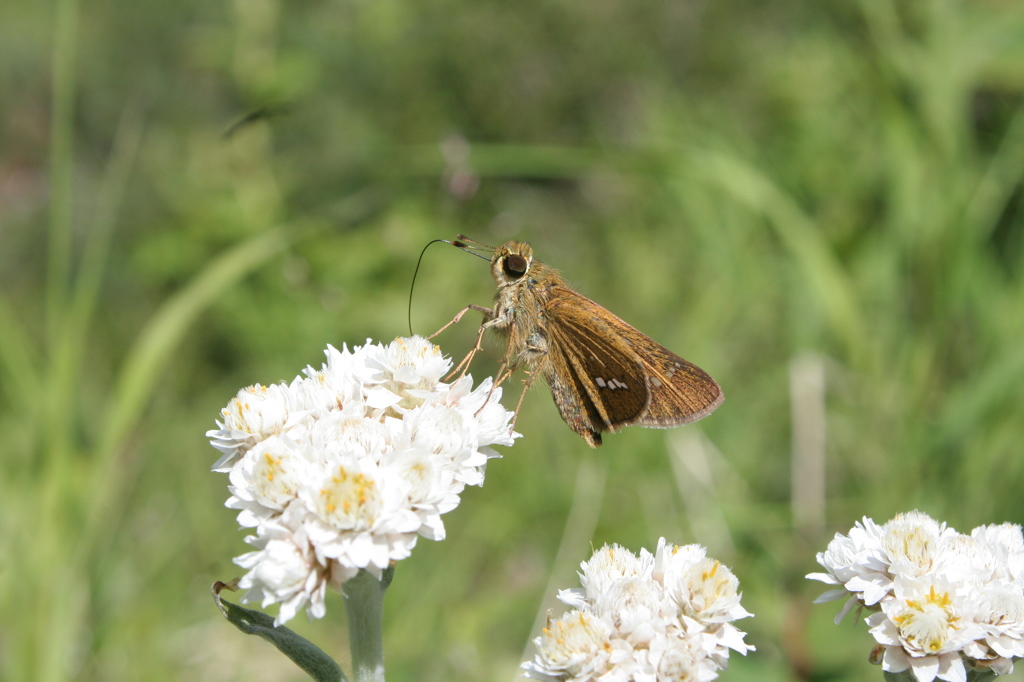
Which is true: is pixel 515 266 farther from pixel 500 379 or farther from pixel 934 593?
pixel 934 593

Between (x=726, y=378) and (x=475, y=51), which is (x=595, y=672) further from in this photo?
(x=475, y=51)

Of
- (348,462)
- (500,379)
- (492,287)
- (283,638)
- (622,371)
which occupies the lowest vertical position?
(283,638)

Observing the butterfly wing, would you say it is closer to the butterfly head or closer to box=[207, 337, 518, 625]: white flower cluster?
the butterfly head

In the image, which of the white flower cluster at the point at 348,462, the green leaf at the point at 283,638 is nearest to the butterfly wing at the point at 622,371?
the white flower cluster at the point at 348,462

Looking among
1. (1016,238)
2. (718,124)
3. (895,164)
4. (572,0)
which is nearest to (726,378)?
(895,164)

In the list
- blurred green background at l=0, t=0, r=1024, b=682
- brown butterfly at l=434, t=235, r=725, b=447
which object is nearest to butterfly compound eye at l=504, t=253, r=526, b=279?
brown butterfly at l=434, t=235, r=725, b=447

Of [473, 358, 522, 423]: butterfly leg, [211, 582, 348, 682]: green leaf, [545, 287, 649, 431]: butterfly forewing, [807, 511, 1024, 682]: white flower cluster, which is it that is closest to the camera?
[807, 511, 1024, 682]: white flower cluster

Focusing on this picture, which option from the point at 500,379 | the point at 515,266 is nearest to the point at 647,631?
the point at 500,379
